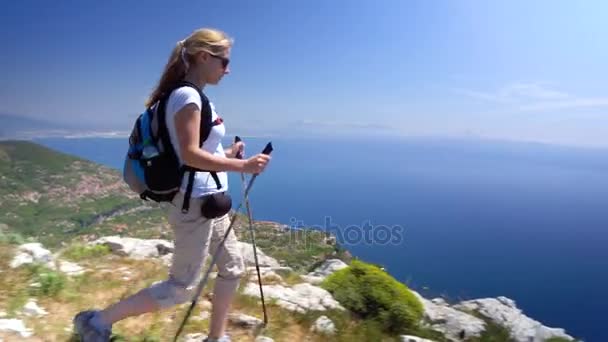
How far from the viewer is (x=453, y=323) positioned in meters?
6.64

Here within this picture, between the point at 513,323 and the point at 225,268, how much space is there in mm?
6481

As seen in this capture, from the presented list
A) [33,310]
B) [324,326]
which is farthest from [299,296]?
[33,310]

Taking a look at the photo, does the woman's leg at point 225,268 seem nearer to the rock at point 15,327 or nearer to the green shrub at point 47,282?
the rock at point 15,327

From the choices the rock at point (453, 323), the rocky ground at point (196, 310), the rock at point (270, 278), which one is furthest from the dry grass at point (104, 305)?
the rock at point (453, 323)

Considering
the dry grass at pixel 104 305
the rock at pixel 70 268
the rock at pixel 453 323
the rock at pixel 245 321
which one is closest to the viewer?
the dry grass at pixel 104 305

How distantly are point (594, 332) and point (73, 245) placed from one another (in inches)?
5335

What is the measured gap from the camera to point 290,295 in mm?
6227

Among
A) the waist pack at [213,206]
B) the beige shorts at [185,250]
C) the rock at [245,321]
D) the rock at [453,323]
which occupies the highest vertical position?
the waist pack at [213,206]

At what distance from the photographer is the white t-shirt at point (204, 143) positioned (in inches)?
105

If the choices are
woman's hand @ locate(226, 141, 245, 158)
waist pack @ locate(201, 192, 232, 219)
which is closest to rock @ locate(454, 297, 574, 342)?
woman's hand @ locate(226, 141, 245, 158)

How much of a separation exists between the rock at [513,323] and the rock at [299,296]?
3127mm

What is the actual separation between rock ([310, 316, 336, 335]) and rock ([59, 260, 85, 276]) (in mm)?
3786

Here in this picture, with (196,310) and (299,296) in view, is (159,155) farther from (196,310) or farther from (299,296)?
(299,296)

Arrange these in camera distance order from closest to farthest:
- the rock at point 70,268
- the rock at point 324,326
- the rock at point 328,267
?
the rock at point 324,326 → the rock at point 70,268 → the rock at point 328,267
